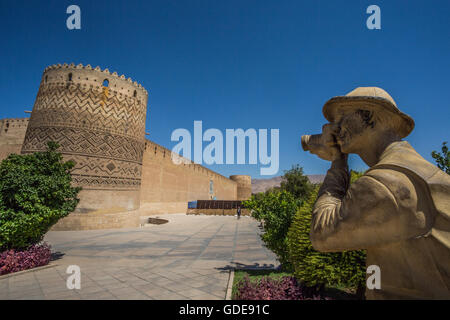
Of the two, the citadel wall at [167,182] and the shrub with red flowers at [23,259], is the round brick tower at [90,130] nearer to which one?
the citadel wall at [167,182]

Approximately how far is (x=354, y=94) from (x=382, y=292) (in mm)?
1095

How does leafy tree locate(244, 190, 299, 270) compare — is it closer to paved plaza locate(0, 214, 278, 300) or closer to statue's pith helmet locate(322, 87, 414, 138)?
paved plaza locate(0, 214, 278, 300)

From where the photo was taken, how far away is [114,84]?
13641mm

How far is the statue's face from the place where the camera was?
1325 mm

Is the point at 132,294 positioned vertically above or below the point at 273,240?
below

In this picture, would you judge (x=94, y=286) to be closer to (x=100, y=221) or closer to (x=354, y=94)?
(x=354, y=94)

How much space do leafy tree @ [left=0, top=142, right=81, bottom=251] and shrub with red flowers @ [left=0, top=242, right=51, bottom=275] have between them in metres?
0.23

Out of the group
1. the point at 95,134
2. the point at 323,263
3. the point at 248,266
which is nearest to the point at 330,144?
the point at 323,263

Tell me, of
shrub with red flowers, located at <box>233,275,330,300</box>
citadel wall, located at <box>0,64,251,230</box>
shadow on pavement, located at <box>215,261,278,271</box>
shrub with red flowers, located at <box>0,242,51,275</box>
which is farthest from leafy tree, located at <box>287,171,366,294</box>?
citadel wall, located at <box>0,64,251,230</box>

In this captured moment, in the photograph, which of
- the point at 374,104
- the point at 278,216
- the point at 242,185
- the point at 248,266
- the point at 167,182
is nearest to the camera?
the point at 374,104

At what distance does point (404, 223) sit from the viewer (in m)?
1.04

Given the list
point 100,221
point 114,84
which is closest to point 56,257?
point 100,221

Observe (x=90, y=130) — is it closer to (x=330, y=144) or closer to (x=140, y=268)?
(x=140, y=268)

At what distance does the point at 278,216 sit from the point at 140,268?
374cm
